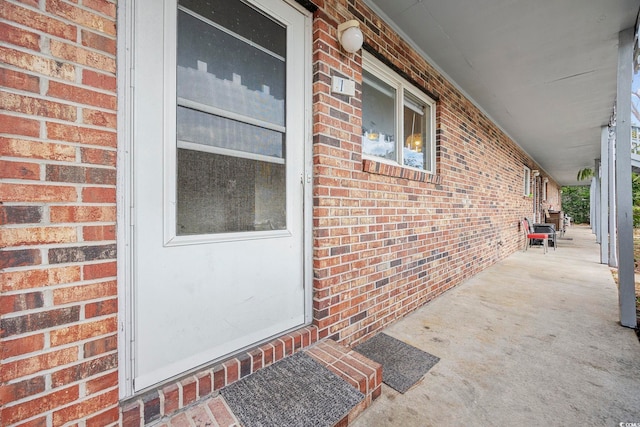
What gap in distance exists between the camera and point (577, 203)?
74.6 ft

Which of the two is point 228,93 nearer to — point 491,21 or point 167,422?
point 167,422

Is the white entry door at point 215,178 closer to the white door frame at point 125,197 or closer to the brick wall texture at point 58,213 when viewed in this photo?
the white door frame at point 125,197

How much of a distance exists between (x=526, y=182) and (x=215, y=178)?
983 centimetres

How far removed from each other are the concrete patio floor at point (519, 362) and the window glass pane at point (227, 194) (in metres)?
1.28

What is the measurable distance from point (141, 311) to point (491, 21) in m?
3.49

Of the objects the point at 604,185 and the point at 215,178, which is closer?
the point at 215,178

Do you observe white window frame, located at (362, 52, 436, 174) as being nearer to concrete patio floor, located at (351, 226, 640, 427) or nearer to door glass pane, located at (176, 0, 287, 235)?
door glass pane, located at (176, 0, 287, 235)

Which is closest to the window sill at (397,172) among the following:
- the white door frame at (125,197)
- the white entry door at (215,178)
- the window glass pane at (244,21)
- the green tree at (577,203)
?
the white entry door at (215,178)

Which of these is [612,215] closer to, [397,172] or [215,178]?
[397,172]

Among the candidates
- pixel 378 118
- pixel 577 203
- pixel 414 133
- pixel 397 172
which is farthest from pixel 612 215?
pixel 577 203

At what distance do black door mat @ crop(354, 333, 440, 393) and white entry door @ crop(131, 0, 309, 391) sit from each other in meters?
0.68

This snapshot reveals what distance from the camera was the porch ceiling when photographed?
7.55 ft

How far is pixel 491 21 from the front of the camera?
2443 millimetres

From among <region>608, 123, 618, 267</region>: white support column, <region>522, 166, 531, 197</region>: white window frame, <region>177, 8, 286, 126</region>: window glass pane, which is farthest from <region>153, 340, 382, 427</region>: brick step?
<region>522, 166, 531, 197</region>: white window frame
